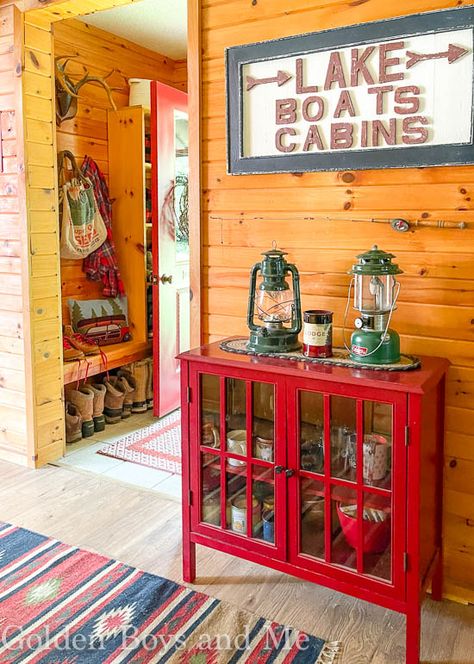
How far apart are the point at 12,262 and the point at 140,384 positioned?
1.25 metres

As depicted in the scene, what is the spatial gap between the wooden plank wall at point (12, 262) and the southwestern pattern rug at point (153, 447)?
0.50m

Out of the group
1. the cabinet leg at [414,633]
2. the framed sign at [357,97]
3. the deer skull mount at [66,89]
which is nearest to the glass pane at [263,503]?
the cabinet leg at [414,633]

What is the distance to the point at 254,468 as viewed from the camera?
207 cm

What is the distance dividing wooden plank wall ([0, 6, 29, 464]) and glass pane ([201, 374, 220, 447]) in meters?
1.41

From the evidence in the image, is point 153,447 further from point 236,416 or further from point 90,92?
point 90,92

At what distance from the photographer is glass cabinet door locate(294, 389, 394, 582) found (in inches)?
71.7

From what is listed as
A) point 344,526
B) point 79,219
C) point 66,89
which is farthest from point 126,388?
point 344,526

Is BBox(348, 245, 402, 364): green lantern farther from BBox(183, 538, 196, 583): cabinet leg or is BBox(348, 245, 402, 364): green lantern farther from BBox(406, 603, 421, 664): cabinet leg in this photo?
BBox(183, 538, 196, 583): cabinet leg

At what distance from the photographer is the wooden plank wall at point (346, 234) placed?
2.03 meters

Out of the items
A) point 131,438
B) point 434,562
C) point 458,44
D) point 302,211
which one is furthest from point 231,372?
point 131,438

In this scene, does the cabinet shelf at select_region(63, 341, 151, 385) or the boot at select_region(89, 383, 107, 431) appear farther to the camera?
the boot at select_region(89, 383, 107, 431)

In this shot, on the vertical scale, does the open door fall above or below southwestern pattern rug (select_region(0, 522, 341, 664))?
above

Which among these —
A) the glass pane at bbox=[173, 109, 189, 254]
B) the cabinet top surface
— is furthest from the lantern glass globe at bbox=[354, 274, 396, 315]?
the glass pane at bbox=[173, 109, 189, 254]

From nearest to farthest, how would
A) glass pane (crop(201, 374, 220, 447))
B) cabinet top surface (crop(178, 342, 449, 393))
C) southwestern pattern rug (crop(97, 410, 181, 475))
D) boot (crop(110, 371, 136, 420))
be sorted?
1. cabinet top surface (crop(178, 342, 449, 393))
2. glass pane (crop(201, 374, 220, 447))
3. southwestern pattern rug (crop(97, 410, 181, 475))
4. boot (crop(110, 371, 136, 420))
